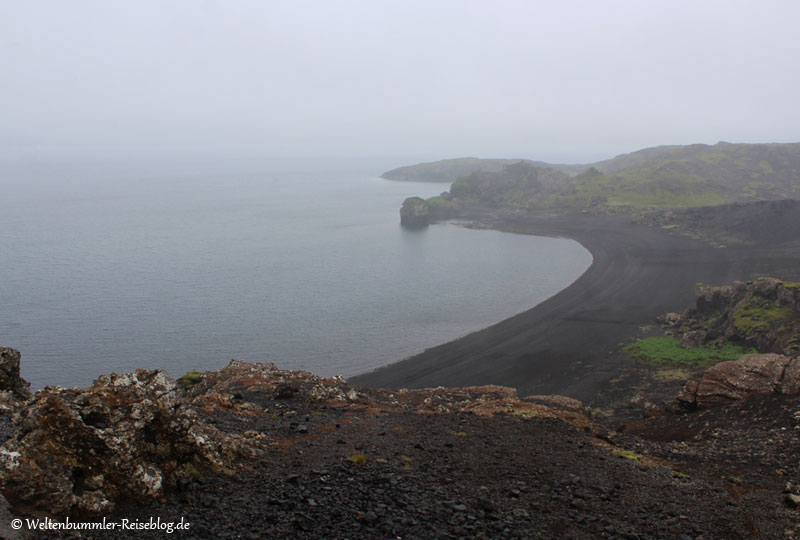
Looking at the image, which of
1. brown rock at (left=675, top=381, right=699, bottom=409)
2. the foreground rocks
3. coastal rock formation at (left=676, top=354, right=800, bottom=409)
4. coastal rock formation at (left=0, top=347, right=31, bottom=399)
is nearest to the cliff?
coastal rock formation at (left=676, top=354, right=800, bottom=409)

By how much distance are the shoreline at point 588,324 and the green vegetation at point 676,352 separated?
6.10ft

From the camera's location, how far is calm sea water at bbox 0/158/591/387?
49.9 m

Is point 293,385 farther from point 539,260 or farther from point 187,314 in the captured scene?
point 539,260

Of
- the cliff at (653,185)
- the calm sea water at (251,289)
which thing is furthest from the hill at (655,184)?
the calm sea water at (251,289)

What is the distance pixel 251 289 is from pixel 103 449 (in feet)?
205

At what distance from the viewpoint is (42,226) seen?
123m

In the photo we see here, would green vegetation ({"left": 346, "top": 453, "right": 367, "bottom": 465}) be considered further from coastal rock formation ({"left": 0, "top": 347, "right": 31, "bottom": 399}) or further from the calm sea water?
the calm sea water

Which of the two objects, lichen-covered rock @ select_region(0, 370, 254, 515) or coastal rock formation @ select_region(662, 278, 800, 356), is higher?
lichen-covered rock @ select_region(0, 370, 254, 515)

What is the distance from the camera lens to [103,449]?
36.0 feet

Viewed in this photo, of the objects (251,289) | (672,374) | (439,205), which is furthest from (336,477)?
(439,205)

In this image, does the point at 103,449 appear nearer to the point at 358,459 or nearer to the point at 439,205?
the point at 358,459

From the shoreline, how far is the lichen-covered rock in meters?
29.5

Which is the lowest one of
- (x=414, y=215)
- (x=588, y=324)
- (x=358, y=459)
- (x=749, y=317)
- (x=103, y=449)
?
(x=588, y=324)

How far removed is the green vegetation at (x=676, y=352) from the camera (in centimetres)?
3822
